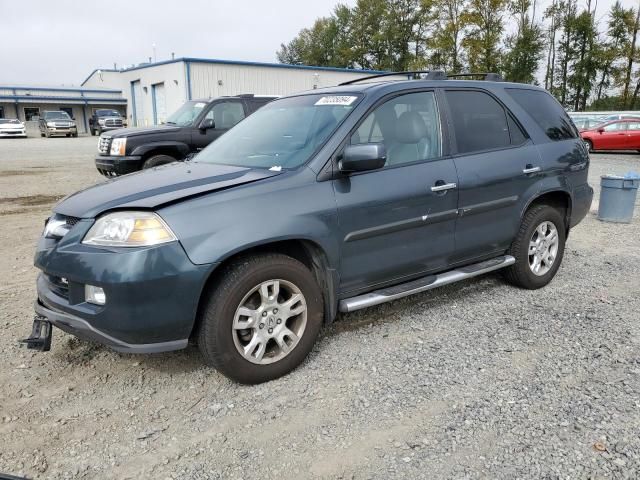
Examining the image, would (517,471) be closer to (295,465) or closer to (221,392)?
(295,465)

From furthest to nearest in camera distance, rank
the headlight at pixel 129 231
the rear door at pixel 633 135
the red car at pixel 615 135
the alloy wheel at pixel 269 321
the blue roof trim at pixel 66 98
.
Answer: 1. the blue roof trim at pixel 66 98
2. the red car at pixel 615 135
3. the rear door at pixel 633 135
4. the alloy wheel at pixel 269 321
5. the headlight at pixel 129 231

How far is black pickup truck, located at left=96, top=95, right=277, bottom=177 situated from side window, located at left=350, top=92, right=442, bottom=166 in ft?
20.4

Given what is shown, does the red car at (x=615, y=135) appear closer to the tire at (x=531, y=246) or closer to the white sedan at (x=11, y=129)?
the tire at (x=531, y=246)

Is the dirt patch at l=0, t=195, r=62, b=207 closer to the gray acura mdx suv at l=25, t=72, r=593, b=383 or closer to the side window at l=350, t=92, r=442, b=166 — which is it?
the gray acura mdx suv at l=25, t=72, r=593, b=383

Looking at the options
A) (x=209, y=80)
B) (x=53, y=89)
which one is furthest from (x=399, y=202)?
(x=53, y=89)

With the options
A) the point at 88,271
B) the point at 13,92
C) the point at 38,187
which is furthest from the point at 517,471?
the point at 13,92

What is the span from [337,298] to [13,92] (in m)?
55.1

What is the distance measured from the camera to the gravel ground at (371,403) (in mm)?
2516

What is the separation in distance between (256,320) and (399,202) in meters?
1.31

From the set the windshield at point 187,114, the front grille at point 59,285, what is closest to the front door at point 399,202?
the front grille at point 59,285

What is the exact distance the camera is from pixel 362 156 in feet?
10.7

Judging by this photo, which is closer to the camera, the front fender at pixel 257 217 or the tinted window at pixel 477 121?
the front fender at pixel 257 217

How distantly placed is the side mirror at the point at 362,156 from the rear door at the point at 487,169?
100cm

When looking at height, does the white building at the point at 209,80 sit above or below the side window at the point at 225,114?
above
